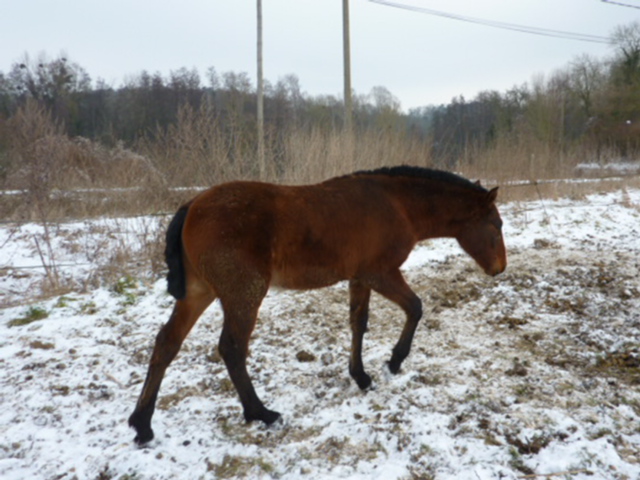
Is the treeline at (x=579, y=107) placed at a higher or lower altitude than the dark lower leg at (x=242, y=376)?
higher

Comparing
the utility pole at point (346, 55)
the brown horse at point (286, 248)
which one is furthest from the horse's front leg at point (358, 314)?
the utility pole at point (346, 55)

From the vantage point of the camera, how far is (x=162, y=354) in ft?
8.96

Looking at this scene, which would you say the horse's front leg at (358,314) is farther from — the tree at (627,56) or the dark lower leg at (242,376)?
the tree at (627,56)

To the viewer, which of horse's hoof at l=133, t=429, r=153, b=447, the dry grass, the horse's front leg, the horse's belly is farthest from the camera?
the dry grass

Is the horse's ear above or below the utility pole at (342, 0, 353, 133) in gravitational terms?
below

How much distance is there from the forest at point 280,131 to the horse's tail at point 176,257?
14.8ft

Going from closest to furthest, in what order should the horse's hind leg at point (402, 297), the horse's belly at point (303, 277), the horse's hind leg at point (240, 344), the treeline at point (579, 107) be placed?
the horse's hind leg at point (240, 344)
the horse's belly at point (303, 277)
the horse's hind leg at point (402, 297)
the treeline at point (579, 107)

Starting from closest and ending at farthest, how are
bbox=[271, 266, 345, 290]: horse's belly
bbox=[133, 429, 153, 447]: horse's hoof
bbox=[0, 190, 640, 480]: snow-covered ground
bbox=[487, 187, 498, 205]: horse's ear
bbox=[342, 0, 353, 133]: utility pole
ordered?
bbox=[0, 190, 640, 480]: snow-covered ground → bbox=[133, 429, 153, 447]: horse's hoof → bbox=[271, 266, 345, 290]: horse's belly → bbox=[487, 187, 498, 205]: horse's ear → bbox=[342, 0, 353, 133]: utility pole

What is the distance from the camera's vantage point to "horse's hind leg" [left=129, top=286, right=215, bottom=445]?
2648 millimetres

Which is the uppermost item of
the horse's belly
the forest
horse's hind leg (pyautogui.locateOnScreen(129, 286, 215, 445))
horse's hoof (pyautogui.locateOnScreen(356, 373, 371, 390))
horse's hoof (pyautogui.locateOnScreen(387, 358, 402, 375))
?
the forest

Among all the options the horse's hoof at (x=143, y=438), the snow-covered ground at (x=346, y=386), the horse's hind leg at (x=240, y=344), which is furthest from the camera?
the horse's hind leg at (x=240, y=344)

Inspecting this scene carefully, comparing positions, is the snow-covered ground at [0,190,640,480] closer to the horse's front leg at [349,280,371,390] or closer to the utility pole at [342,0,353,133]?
the horse's front leg at [349,280,371,390]

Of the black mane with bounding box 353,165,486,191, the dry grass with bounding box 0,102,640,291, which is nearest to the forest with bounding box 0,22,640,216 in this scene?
the dry grass with bounding box 0,102,640,291

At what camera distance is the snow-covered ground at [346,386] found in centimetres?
238
